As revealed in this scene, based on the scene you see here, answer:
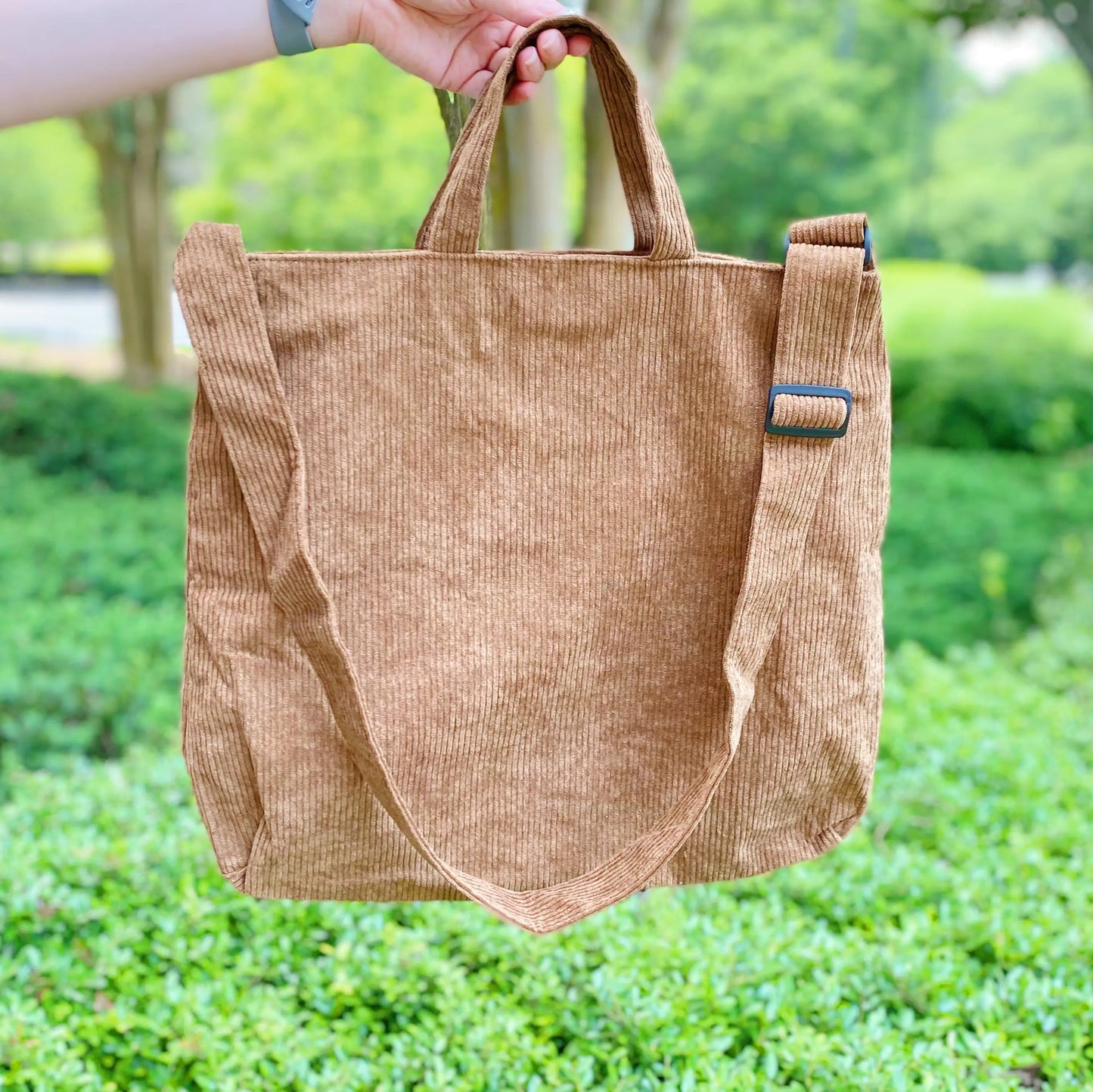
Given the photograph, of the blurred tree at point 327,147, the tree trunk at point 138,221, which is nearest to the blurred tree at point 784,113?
the blurred tree at point 327,147

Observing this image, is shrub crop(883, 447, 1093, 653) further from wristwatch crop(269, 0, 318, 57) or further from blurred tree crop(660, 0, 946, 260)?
blurred tree crop(660, 0, 946, 260)

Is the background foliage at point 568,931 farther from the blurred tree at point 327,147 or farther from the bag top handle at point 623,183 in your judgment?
the blurred tree at point 327,147

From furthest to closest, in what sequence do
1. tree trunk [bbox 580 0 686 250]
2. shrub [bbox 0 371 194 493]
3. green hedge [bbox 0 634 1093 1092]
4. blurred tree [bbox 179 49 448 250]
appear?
1. blurred tree [bbox 179 49 448 250]
2. shrub [bbox 0 371 194 493]
3. tree trunk [bbox 580 0 686 250]
4. green hedge [bbox 0 634 1093 1092]

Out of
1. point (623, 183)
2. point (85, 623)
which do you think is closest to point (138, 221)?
point (85, 623)

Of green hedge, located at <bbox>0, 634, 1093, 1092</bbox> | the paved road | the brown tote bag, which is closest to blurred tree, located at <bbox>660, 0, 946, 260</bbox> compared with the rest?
the paved road

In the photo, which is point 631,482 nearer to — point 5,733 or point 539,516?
point 539,516

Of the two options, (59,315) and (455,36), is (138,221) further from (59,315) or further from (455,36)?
(59,315)

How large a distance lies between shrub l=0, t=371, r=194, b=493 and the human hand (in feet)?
16.7

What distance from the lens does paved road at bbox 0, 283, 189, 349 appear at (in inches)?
852

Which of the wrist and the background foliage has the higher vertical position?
the wrist

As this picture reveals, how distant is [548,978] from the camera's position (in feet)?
6.37

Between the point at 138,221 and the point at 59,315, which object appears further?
the point at 59,315

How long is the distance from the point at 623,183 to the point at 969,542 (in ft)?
16.4

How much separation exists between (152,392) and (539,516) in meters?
7.48
